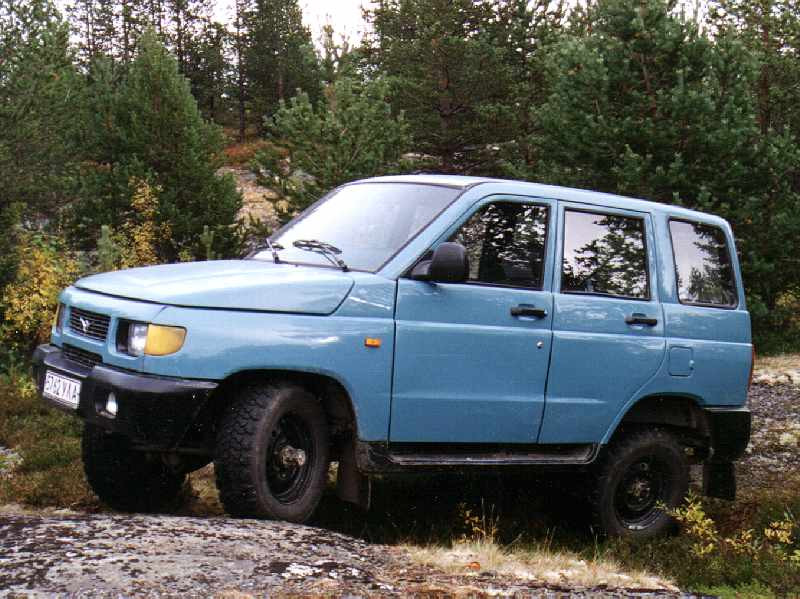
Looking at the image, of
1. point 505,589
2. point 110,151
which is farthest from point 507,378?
point 110,151

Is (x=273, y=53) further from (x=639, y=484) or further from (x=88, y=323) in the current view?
(x=88, y=323)

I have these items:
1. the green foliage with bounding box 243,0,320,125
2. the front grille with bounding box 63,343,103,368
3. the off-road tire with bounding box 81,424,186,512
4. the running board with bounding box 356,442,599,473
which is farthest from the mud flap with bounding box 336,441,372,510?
the green foliage with bounding box 243,0,320,125

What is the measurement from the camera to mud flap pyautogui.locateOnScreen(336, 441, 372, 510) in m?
5.00

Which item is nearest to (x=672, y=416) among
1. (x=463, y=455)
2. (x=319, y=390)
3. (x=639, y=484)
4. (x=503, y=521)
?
(x=639, y=484)

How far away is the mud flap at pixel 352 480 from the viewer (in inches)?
197

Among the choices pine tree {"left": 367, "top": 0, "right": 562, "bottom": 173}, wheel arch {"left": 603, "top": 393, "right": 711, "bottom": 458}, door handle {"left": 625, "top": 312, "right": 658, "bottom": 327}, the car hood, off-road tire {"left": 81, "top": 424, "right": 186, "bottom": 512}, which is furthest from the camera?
pine tree {"left": 367, "top": 0, "right": 562, "bottom": 173}

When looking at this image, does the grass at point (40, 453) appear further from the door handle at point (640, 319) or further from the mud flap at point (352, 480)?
the door handle at point (640, 319)

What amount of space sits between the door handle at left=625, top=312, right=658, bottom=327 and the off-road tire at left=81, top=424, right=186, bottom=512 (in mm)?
3076

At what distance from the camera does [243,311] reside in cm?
442

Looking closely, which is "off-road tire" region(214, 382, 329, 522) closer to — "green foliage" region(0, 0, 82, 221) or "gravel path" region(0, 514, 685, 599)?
"gravel path" region(0, 514, 685, 599)

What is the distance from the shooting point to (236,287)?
445 centimetres

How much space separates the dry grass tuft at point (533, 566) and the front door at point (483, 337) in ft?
2.08

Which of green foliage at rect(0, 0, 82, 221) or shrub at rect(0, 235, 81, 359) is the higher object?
green foliage at rect(0, 0, 82, 221)

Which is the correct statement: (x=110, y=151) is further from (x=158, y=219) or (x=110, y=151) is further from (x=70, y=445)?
(x=70, y=445)
